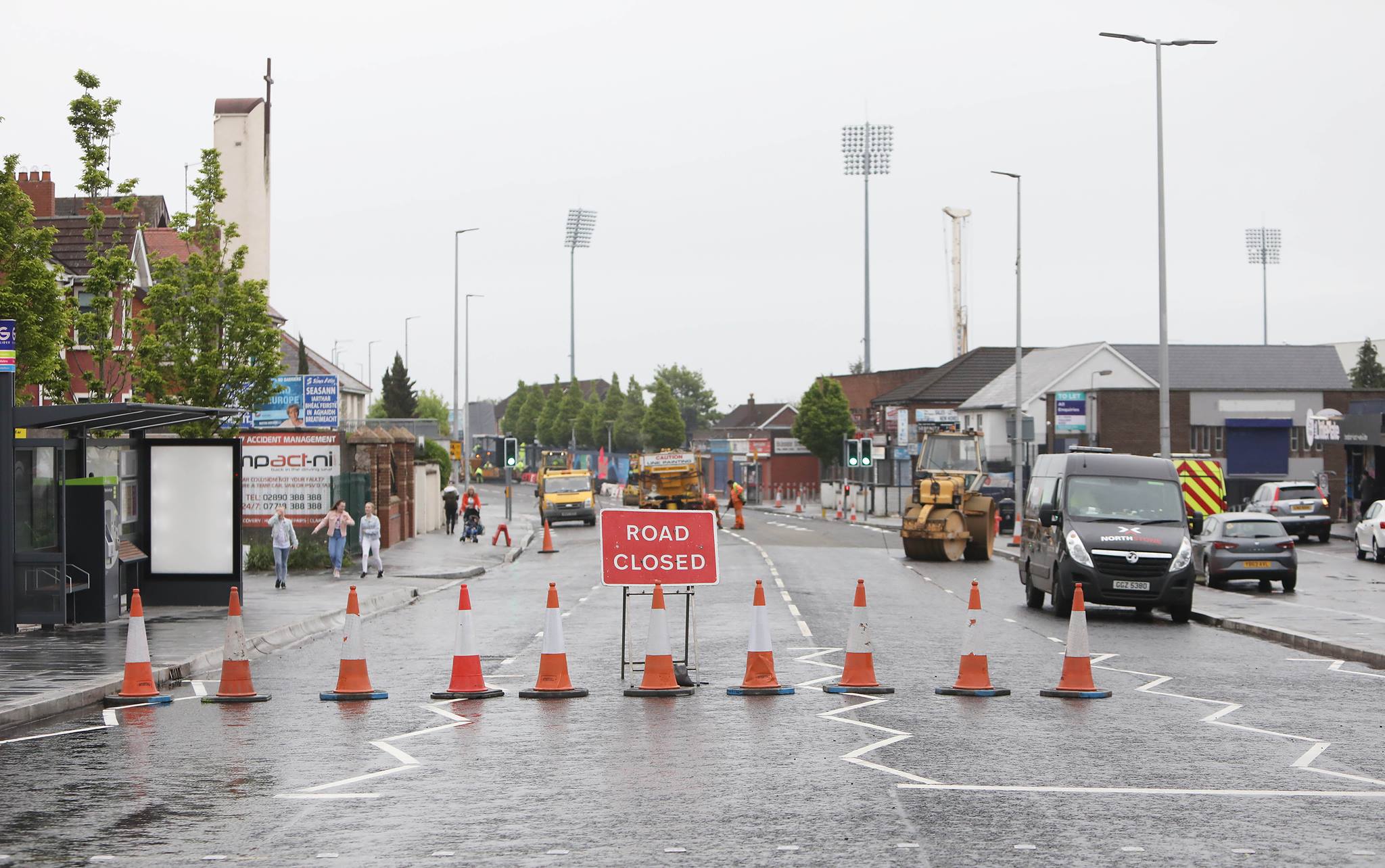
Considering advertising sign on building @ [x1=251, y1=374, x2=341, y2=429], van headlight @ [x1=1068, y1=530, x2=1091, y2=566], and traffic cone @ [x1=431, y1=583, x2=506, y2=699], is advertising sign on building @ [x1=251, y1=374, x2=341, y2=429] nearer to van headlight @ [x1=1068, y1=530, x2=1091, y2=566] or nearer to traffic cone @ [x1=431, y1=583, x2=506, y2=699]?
van headlight @ [x1=1068, y1=530, x2=1091, y2=566]

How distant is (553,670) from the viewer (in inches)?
530

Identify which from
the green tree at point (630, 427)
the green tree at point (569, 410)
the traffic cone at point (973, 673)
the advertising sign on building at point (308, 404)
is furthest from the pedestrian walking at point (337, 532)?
the green tree at point (569, 410)

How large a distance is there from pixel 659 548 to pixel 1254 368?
6584cm

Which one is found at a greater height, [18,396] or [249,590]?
[18,396]

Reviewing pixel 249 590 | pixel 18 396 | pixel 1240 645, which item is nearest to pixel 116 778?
pixel 1240 645

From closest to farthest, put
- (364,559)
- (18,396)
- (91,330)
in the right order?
(18,396)
(91,330)
(364,559)

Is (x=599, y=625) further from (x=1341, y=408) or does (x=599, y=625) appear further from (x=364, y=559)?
(x=1341, y=408)

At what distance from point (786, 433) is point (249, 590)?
3807 inches

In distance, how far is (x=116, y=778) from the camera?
9750 millimetres

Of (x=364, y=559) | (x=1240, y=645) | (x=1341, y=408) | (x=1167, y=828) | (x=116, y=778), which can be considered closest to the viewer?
(x=1167, y=828)

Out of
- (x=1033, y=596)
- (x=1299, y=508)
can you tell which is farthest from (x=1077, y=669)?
(x=1299, y=508)

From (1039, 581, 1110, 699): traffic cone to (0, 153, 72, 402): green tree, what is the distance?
17.7m

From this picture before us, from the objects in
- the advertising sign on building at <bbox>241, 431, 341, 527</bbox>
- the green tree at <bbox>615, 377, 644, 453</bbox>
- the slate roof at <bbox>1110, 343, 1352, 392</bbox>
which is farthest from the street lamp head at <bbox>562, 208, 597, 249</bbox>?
the advertising sign on building at <bbox>241, 431, 341, 527</bbox>

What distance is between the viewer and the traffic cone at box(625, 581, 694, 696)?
1334 cm
